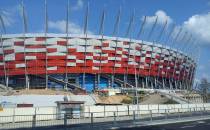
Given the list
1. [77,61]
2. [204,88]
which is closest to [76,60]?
[77,61]

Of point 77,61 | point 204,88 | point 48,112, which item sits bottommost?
point 48,112

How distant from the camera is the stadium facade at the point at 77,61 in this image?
89125 millimetres

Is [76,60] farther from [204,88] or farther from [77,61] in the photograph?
[204,88]

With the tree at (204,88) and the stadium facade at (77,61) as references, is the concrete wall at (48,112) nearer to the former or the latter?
the stadium facade at (77,61)

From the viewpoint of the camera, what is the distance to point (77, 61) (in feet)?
307

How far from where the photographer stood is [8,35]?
88.2 metres

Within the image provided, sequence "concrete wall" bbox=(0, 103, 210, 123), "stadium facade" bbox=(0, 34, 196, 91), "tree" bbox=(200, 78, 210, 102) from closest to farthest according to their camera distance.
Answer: "concrete wall" bbox=(0, 103, 210, 123) → "stadium facade" bbox=(0, 34, 196, 91) → "tree" bbox=(200, 78, 210, 102)

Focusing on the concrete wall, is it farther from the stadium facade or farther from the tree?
the tree

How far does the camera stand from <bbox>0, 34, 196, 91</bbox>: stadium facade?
89.1 m

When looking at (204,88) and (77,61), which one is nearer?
(77,61)

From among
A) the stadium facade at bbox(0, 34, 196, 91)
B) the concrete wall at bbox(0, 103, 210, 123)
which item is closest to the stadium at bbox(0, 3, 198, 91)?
the stadium facade at bbox(0, 34, 196, 91)

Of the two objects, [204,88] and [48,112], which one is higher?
[204,88]

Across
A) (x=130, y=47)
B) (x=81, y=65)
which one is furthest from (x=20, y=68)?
(x=130, y=47)

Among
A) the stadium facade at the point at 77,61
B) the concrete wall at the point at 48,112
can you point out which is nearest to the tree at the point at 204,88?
the stadium facade at the point at 77,61
